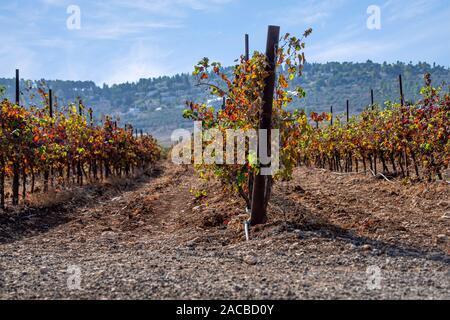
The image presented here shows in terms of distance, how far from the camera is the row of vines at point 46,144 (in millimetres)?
13047

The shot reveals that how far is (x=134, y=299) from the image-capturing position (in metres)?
4.53

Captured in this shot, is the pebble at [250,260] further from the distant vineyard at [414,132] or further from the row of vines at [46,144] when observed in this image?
the row of vines at [46,144]

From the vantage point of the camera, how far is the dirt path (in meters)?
4.89

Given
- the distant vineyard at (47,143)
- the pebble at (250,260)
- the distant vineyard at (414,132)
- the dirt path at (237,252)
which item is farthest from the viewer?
the distant vineyard at (414,132)

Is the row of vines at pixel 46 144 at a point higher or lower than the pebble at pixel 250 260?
higher

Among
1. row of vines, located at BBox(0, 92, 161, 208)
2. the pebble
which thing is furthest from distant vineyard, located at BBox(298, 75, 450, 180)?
row of vines, located at BBox(0, 92, 161, 208)

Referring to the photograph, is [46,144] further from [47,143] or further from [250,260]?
[250,260]

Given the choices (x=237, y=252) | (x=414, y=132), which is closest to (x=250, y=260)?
(x=237, y=252)

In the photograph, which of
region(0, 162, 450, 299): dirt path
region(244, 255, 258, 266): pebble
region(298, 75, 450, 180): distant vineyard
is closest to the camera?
region(0, 162, 450, 299): dirt path

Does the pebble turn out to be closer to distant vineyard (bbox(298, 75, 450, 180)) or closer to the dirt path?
the dirt path

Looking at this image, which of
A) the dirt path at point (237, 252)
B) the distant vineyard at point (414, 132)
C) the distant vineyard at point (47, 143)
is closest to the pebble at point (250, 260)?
the dirt path at point (237, 252)
